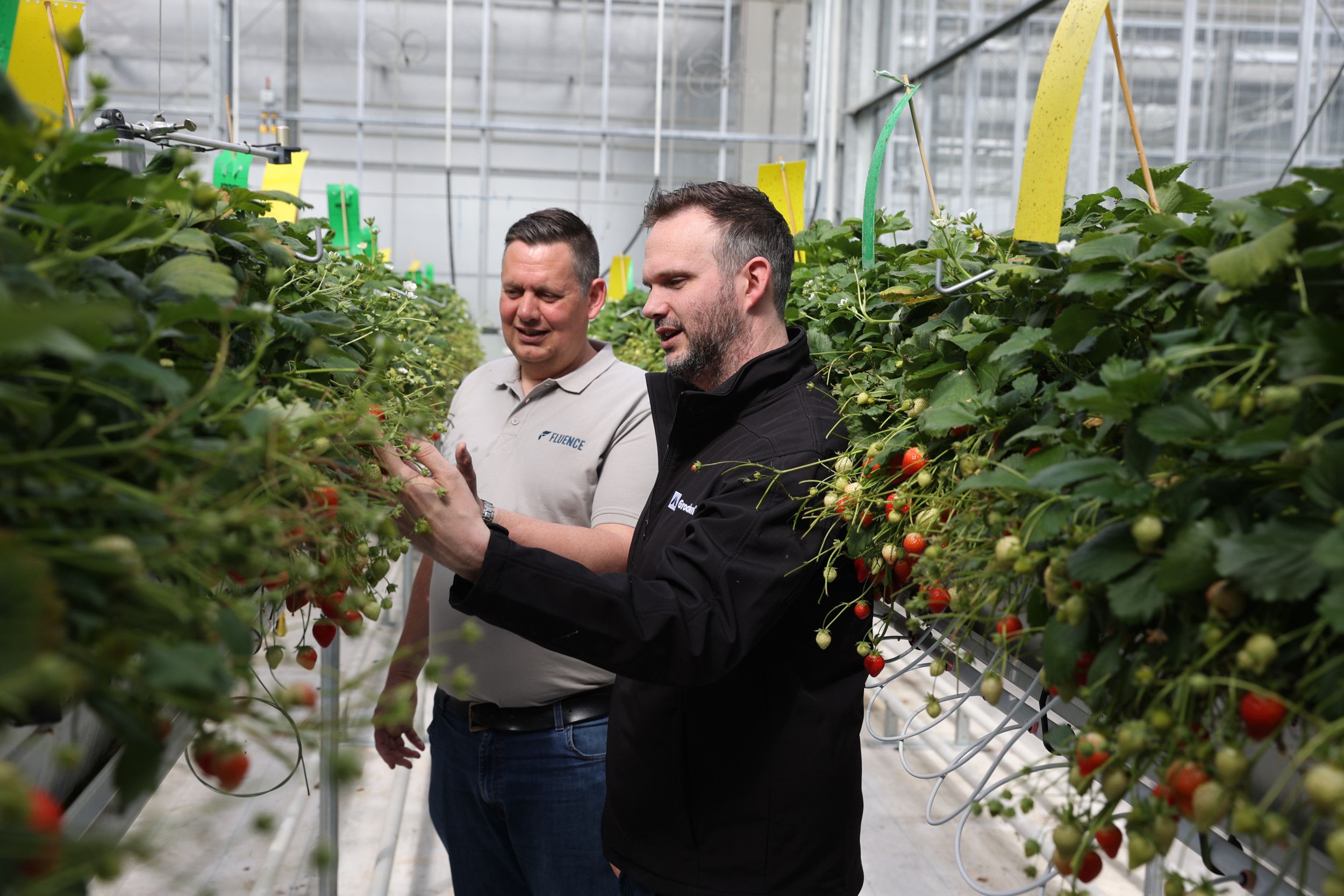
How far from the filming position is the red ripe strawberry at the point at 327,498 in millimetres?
678

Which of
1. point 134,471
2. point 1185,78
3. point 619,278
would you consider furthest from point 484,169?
point 134,471

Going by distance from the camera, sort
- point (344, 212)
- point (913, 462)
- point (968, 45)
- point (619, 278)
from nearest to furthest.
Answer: point (913, 462) → point (344, 212) → point (619, 278) → point (968, 45)

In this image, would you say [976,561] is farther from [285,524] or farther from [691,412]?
[691,412]

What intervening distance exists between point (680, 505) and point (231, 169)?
944 mm

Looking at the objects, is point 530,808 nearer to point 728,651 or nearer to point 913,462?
point 728,651

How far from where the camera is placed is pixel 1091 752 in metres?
0.56

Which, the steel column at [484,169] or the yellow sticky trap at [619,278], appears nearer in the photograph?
the yellow sticky trap at [619,278]

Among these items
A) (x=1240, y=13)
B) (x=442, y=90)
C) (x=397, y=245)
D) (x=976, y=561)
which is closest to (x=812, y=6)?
(x=442, y=90)

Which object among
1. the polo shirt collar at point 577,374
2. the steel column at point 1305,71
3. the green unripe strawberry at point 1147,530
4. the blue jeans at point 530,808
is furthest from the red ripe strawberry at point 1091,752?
the steel column at point 1305,71

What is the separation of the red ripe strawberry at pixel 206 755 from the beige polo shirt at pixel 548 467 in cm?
111

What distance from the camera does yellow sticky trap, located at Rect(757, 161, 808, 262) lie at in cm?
222

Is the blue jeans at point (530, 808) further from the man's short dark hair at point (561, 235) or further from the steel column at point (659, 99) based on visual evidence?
the steel column at point (659, 99)

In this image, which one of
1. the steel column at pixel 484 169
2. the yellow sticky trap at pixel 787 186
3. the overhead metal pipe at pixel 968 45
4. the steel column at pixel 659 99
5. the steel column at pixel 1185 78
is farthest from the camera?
the steel column at pixel 484 169

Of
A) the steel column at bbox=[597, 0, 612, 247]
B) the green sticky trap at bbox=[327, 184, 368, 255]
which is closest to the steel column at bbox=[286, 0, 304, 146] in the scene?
the steel column at bbox=[597, 0, 612, 247]
